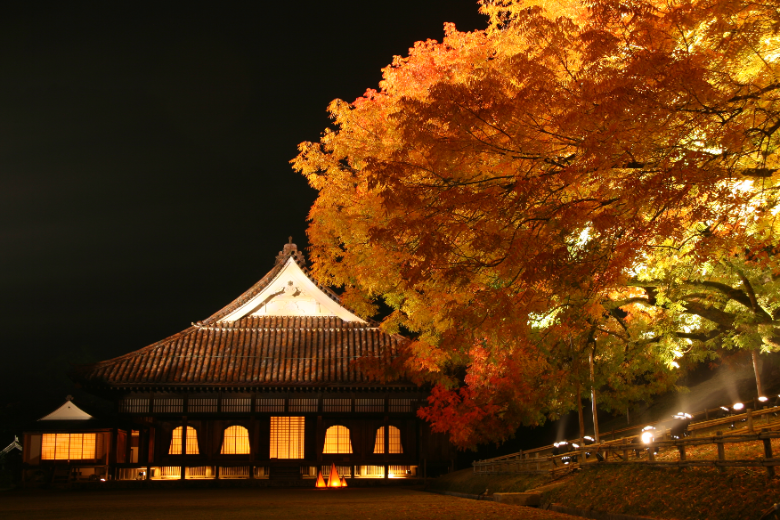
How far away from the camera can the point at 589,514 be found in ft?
40.5

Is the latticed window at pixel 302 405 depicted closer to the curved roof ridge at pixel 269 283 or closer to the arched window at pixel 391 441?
the arched window at pixel 391 441

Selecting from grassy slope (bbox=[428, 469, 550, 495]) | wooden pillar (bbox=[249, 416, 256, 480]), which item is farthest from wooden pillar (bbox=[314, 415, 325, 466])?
grassy slope (bbox=[428, 469, 550, 495])

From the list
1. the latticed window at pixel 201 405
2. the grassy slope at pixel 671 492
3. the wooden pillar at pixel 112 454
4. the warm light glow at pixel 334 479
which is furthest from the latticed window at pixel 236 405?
the grassy slope at pixel 671 492

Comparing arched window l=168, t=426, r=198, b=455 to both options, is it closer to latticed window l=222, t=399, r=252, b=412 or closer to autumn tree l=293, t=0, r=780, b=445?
latticed window l=222, t=399, r=252, b=412

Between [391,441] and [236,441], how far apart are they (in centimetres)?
683

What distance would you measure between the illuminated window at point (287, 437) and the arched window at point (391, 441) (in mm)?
3403

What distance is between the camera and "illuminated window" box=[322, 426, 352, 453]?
29.6 m

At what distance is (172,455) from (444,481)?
11829 millimetres

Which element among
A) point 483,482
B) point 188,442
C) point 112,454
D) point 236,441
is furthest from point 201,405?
point 483,482

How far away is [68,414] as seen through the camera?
2661 cm

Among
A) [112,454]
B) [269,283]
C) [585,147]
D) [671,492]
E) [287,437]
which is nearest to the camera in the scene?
[585,147]

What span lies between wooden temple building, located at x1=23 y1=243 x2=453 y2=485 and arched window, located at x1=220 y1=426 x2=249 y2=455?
0.04m

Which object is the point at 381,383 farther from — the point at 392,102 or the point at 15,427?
the point at 15,427

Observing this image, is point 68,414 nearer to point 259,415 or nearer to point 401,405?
point 259,415
